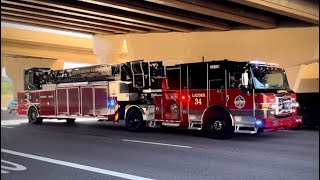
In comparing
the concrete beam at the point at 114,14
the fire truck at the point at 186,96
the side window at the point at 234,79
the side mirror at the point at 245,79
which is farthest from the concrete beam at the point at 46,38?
the side mirror at the point at 245,79

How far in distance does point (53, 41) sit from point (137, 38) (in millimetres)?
12834

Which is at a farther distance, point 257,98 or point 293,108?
point 293,108

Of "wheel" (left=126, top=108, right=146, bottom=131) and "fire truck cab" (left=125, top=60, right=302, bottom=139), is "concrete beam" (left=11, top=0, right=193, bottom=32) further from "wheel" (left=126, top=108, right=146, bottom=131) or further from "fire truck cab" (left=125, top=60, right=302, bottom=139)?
"fire truck cab" (left=125, top=60, right=302, bottom=139)

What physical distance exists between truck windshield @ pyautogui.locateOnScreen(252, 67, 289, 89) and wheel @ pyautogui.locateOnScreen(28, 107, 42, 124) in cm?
1330

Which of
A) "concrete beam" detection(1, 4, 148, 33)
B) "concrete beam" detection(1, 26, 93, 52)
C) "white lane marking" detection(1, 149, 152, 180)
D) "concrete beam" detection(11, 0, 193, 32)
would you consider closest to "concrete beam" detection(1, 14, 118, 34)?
"concrete beam" detection(1, 4, 148, 33)

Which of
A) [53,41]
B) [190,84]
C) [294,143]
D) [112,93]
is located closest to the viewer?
[294,143]

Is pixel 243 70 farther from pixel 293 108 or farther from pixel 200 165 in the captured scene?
pixel 200 165

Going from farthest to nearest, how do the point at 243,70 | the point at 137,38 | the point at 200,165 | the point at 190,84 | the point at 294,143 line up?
the point at 137,38
the point at 190,84
the point at 243,70
the point at 294,143
the point at 200,165

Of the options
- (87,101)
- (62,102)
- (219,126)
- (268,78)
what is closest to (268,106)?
Answer: (268,78)

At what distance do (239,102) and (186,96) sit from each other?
2.22 metres

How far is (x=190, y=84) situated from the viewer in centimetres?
1465

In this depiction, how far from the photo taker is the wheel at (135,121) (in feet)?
53.4

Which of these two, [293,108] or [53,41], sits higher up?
[53,41]

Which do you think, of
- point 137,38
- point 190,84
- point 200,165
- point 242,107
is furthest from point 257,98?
point 137,38
